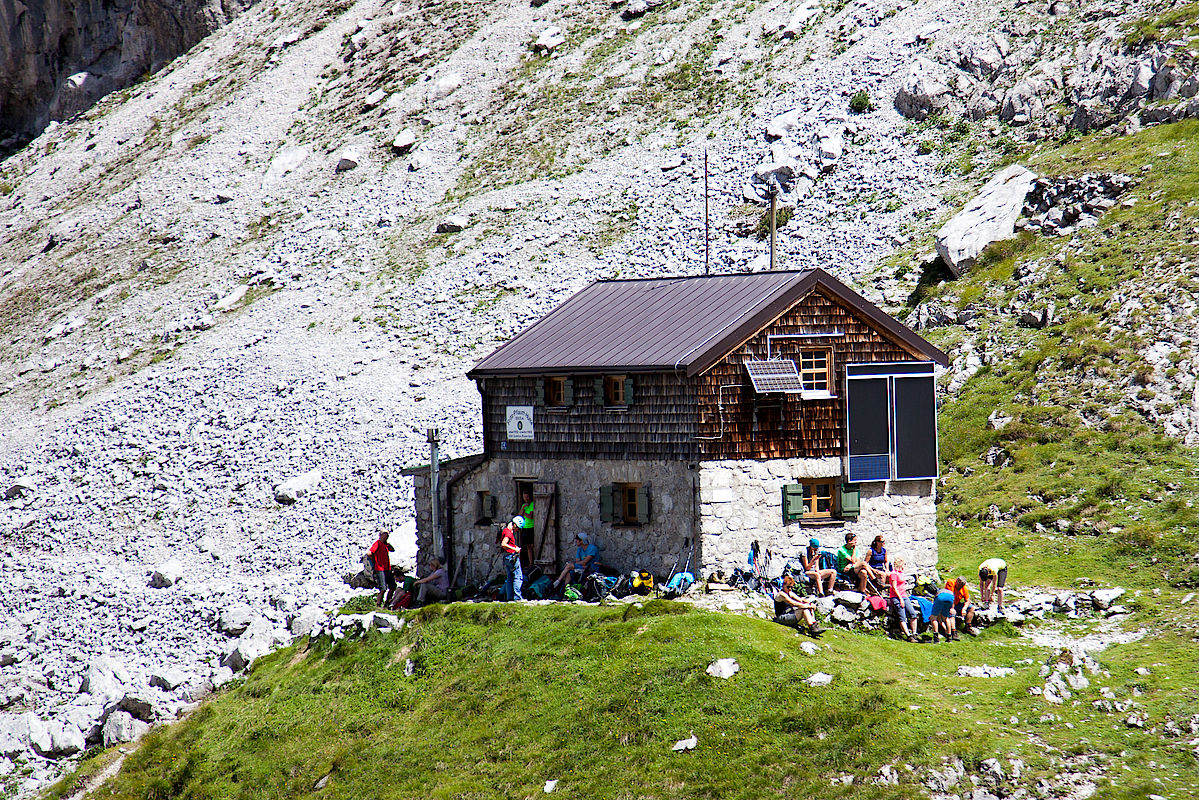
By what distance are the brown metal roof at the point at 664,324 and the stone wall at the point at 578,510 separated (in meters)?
2.23

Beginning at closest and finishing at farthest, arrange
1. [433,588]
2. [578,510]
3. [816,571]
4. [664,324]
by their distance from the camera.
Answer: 1. [816,571]
2. [578,510]
3. [664,324]
4. [433,588]

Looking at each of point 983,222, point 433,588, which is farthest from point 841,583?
point 983,222

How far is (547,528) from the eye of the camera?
28547mm

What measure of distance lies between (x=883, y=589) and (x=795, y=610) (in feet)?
8.49

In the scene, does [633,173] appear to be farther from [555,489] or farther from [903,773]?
[903,773]

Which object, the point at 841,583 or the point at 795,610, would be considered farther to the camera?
the point at 841,583

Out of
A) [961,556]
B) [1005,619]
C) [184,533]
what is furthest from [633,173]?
[1005,619]

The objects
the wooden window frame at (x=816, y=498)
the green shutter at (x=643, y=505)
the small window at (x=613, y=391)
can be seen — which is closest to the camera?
the green shutter at (x=643, y=505)

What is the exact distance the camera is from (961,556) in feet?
106

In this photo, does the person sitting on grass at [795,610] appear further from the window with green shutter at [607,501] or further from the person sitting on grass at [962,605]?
the window with green shutter at [607,501]

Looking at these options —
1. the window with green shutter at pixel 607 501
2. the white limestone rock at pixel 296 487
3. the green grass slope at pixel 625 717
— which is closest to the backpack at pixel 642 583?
the green grass slope at pixel 625 717

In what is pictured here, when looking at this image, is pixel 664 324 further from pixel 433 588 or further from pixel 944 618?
pixel 944 618

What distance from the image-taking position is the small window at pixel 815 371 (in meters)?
27.5

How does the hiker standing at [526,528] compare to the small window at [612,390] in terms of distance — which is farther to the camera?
the hiker standing at [526,528]
